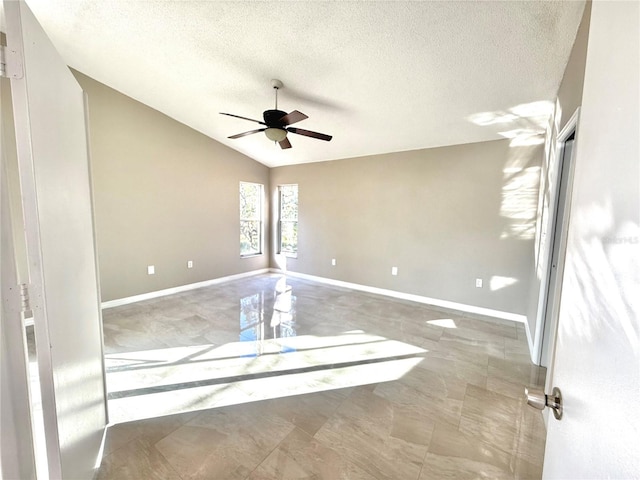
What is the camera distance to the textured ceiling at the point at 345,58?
2.00m

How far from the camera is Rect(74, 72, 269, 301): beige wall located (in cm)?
371

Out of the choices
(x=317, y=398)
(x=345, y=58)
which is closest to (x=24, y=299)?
(x=317, y=398)

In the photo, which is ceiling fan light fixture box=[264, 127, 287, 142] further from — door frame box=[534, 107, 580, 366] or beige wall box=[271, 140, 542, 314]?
door frame box=[534, 107, 580, 366]

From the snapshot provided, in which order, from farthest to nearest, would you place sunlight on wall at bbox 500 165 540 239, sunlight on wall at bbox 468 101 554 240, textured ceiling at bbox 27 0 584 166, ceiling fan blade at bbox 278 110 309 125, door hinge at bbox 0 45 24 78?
sunlight on wall at bbox 500 165 540 239
sunlight on wall at bbox 468 101 554 240
ceiling fan blade at bbox 278 110 309 125
textured ceiling at bbox 27 0 584 166
door hinge at bbox 0 45 24 78

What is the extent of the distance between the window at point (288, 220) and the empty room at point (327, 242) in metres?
0.34

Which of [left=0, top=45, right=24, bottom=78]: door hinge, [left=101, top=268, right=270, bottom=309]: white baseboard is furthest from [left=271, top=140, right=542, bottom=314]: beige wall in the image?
[left=0, top=45, right=24, bottom=78]: door hinge

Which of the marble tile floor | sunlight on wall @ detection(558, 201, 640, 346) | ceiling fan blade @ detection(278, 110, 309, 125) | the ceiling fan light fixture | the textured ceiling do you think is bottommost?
the marble tile floor

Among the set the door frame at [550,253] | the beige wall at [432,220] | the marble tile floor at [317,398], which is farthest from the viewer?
the beige wall at [432,220]

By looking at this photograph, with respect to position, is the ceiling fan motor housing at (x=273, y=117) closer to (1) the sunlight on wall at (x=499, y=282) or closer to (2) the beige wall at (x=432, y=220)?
(2) the beige wall at (x=432, y=220)

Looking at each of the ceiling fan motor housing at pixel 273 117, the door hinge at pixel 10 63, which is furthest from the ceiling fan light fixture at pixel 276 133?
the door hinge at pixel 10 63

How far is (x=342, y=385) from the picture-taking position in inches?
85.8

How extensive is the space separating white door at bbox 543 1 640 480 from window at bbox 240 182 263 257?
5474 mm

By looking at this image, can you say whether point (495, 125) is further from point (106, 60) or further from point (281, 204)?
point (106, 60)

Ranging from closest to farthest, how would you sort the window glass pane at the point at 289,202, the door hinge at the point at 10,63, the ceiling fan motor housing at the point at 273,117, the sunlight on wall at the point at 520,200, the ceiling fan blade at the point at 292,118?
the door hinge at the point at 10,63
the ceiling fan blade at the point at 292,118
the ceiling fan motor housing at the point at 273,117
the sunlight on wall at the point at 520,200
the window glass pane at the point at 289,202
